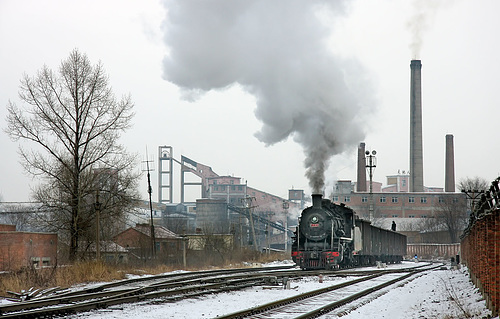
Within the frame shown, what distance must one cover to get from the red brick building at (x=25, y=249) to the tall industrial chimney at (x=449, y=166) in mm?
69483

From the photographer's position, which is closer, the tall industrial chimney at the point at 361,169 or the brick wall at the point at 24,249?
the brick wall at the point at 24,249

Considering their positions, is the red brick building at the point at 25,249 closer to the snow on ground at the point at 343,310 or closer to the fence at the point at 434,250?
the snow on ground at the point at 343,310

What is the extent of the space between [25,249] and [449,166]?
73.0 m

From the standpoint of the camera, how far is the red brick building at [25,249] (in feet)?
87.4

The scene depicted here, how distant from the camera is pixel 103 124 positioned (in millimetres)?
34094

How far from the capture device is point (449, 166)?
88.6m

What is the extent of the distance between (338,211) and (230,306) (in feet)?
58.8

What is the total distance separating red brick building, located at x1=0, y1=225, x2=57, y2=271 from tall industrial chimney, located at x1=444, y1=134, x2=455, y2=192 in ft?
228

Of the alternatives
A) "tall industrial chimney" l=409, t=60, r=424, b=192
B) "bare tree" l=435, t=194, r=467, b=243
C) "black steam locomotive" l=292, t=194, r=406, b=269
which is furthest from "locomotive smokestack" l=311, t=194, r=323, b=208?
"tall industrial chimney" l=409, t=60, r=424, b=192

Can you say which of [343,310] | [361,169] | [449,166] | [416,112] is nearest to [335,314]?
[343,310]

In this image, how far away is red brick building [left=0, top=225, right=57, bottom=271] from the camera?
26.6 m

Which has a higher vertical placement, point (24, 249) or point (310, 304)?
point (24, 249)

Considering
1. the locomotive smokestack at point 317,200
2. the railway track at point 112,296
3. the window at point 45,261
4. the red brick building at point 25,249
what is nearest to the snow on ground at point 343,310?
the railway track at point 112,296

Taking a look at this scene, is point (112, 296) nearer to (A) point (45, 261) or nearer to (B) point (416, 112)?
(A) point (45, 261)
